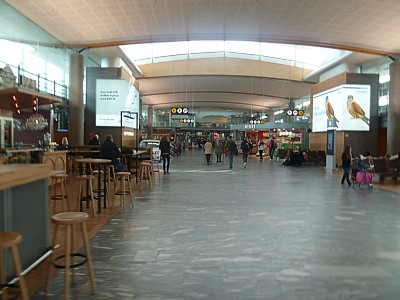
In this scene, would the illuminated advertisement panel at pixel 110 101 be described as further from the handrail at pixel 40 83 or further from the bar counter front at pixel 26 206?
the bar counter front at pixel 26 206

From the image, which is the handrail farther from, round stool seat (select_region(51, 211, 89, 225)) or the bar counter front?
round stool seat (select_region(51, 211, 89, 225))

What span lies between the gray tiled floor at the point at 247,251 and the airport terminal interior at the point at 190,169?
0.9 inches

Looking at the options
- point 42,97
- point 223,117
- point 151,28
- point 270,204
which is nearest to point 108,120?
point 151,28

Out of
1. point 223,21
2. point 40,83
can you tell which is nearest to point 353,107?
point 223,21

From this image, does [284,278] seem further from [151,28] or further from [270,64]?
[270,64]

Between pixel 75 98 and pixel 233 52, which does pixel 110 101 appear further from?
pixel 233 52

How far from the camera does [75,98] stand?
14125mm

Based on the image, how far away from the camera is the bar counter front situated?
2.93 m

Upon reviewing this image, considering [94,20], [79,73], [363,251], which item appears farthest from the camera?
[79,73]

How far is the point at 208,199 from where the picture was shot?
7.42 m

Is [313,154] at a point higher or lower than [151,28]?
lower

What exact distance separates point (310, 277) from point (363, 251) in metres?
1.18

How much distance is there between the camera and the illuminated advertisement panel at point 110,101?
15492mm

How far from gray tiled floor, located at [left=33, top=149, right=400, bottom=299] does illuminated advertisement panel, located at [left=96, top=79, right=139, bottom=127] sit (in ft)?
29.8
